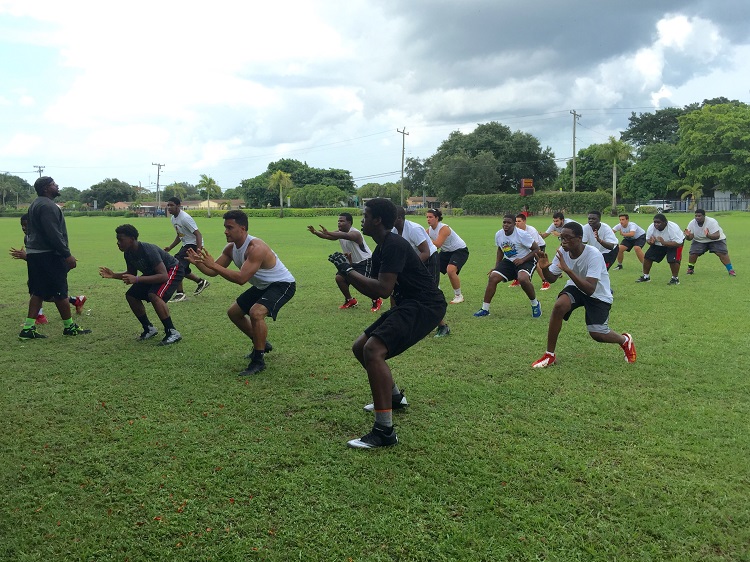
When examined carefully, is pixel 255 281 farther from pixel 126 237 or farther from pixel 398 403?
pixel 398 403

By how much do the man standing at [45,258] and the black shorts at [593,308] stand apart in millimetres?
6724

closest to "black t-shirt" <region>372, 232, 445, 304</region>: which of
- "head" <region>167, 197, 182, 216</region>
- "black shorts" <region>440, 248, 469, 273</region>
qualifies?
"black shorts" <region>440, 248, 469, 273</region>

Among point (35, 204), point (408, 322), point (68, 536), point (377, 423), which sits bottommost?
point (68, 536)

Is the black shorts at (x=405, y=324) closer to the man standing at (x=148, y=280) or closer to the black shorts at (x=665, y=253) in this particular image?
the man standing at (x=148, y=280)

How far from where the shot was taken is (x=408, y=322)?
474 centimetres

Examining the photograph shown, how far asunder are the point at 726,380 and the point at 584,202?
183 feet

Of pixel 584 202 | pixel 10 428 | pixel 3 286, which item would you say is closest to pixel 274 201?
pixel 584 202

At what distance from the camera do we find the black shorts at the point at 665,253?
13164mm

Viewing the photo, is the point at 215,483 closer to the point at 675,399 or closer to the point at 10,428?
the point at 10,428

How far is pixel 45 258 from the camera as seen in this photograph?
8094mm

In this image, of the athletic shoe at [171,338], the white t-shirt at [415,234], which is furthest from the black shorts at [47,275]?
the white t-shirt at [415,234]

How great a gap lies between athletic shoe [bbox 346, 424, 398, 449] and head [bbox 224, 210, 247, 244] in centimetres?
293

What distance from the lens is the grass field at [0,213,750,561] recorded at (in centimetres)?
331

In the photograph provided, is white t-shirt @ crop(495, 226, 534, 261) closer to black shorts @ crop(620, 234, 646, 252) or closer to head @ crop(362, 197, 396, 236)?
head @ crop(362, 197, 396, 236)
